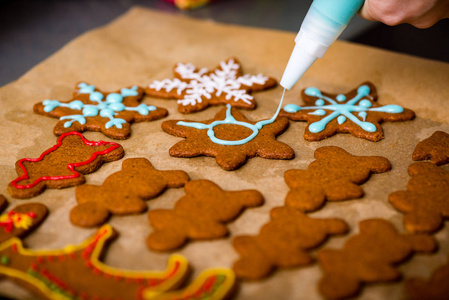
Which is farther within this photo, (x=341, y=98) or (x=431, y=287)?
(x=341, y=98)

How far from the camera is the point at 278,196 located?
3.70 ft

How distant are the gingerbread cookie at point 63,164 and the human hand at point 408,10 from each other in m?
0.83

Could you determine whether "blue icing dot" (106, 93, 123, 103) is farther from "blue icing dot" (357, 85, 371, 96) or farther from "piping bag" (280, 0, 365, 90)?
"blue icing dot" (357, 85, 371, 96)

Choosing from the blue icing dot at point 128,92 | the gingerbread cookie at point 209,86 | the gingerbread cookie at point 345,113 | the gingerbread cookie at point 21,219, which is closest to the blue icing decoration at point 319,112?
the gingerbread cookie at point 345,113

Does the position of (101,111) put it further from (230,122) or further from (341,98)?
(341,98)

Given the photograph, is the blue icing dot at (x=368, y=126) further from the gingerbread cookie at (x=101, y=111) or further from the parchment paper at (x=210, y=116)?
the gingerbread cookie at (x=101, y=111)

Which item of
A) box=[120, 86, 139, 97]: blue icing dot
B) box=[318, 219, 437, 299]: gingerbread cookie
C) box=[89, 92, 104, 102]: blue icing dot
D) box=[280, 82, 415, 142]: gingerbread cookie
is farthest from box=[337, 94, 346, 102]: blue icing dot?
box=[89, 92, 104, 102]: blue icing dot

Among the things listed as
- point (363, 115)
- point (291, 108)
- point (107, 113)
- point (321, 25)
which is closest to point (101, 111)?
point (107, 113)

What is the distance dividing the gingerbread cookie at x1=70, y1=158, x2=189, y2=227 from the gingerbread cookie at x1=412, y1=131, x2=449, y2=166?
2.20 ft

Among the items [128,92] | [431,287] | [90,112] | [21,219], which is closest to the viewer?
[431,287]

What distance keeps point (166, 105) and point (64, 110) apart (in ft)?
1.10

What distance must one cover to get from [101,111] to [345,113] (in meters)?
0.80

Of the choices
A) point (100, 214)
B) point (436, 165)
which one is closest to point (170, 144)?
point (100, 214)

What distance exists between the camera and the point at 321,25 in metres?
1.19
